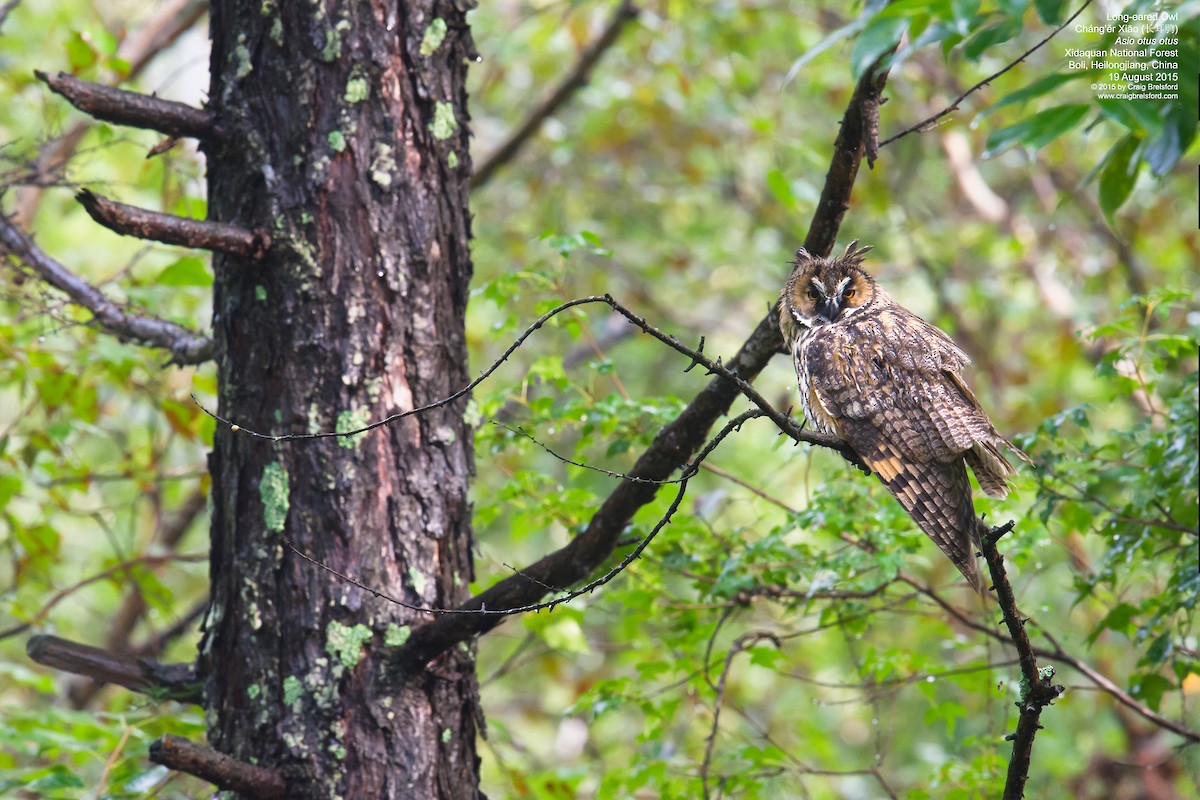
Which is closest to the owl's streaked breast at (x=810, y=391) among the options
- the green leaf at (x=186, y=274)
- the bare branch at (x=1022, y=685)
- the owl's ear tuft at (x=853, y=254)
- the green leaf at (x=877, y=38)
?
the owl's ear tuft at (x=853, y=254)

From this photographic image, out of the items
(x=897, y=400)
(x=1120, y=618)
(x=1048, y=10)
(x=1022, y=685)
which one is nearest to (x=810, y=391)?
(x=897, y=400)

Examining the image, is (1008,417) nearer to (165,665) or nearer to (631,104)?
(631,104)

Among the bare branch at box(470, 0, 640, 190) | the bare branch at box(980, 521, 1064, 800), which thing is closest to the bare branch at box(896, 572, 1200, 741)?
the bare branch at box(980, 521, 1064, 800)

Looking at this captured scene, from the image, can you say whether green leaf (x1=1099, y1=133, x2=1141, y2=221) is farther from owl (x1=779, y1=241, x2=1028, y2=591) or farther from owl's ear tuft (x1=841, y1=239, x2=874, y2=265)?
owl's ear tuft (x1=841, y1=239, x2=874, y2=265)

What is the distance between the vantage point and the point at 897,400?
2.79m

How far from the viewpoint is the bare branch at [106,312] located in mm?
2879

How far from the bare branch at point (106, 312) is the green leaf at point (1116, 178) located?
7.09 feet

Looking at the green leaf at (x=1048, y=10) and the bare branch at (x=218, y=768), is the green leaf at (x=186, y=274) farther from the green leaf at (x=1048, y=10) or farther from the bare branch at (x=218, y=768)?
the green leaf at (x=1048, y=10)

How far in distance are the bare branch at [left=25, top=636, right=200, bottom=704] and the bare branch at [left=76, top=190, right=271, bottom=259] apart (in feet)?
3.27

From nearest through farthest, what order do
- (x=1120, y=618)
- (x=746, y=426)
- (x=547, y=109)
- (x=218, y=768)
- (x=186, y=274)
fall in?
(x=218, y=768)
(x=1120, y=618)
(x=186, y=274)
(x=547, y=109)
(x=746, y=426)

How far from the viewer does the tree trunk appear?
94.6 inches

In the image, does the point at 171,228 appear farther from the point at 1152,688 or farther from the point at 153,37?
the point at 153,37

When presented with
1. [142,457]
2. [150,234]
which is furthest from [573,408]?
[142,457]

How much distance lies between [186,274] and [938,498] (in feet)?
7.12
